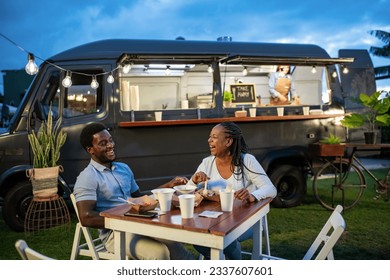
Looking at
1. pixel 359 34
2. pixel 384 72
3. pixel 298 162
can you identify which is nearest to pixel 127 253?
pixel 359 34

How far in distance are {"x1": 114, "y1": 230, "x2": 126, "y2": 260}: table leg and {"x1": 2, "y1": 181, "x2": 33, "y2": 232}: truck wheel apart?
2.55 meters

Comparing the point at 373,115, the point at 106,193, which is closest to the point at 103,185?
the point at 106,193

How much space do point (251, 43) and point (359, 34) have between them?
86.6 inches

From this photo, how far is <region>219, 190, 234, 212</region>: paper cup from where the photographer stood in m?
1.92

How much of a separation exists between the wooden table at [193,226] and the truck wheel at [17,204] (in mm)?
2497

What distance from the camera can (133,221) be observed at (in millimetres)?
1807

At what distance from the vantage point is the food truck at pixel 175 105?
411cm

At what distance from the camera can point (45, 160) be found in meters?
3.78

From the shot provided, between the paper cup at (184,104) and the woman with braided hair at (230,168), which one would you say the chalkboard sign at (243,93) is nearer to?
the paper cup at (184,104)

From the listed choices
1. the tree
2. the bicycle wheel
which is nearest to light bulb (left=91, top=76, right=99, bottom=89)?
the bicycle wheel

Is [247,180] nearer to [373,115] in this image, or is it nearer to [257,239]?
[257,239]

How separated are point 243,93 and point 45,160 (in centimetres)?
269

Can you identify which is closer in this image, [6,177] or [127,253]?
[127,253]
